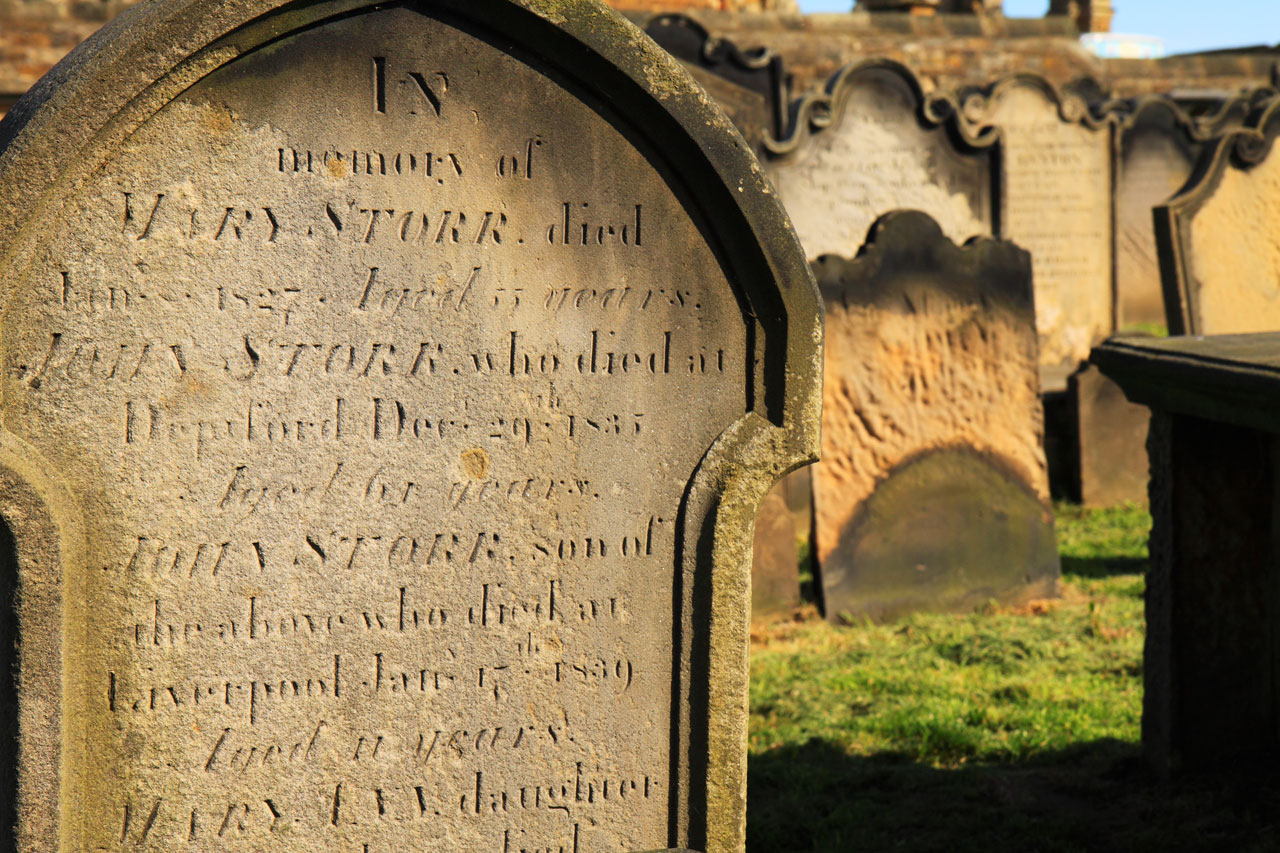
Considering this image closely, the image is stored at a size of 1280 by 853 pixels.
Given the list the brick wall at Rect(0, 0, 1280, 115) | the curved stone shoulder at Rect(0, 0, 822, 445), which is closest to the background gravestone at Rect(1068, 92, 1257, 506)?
the brick wall at Rect(0, 0, 1280, 115)

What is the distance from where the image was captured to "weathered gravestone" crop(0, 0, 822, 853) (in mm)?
2256

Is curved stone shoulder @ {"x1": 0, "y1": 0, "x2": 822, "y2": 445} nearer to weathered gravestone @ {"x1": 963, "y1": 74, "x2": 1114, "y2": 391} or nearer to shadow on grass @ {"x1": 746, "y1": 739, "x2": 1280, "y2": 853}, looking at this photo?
shadow on grass @ {"x1": 746, "y1": 739, "x2": 1280, "y2": 853}

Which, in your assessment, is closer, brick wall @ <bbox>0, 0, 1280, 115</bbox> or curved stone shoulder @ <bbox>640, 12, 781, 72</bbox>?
curved stone shoulder @ <bbox>640, 12, 781, 72</bbox>

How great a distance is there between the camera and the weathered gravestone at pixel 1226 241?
18.3ft

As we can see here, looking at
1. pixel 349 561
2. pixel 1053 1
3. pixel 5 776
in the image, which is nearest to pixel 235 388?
pixel 349 561

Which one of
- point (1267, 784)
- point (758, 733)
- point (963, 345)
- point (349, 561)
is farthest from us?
point (963, 345)

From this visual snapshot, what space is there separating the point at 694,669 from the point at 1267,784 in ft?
5.99

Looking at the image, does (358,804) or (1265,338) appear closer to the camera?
(358,804)

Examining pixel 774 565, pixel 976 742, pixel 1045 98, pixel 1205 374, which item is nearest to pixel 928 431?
pixel 774 565

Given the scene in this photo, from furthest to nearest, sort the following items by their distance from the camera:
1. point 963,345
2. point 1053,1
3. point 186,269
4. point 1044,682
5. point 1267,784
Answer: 1. point 1053,1
2. point 963,345
3. point 1044,682
4. point 1267,784
5. point 186,269

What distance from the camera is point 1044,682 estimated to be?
459 centimetres

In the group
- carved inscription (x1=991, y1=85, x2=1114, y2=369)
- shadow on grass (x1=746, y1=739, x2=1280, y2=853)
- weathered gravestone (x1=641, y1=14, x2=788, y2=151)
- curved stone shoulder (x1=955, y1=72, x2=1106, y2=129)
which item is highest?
weathered gravestone (x1=641, y1=14, x2=788, y2=151)

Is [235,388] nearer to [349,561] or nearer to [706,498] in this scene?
[349,561]

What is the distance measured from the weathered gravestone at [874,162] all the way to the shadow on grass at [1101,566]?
8.45 ft
